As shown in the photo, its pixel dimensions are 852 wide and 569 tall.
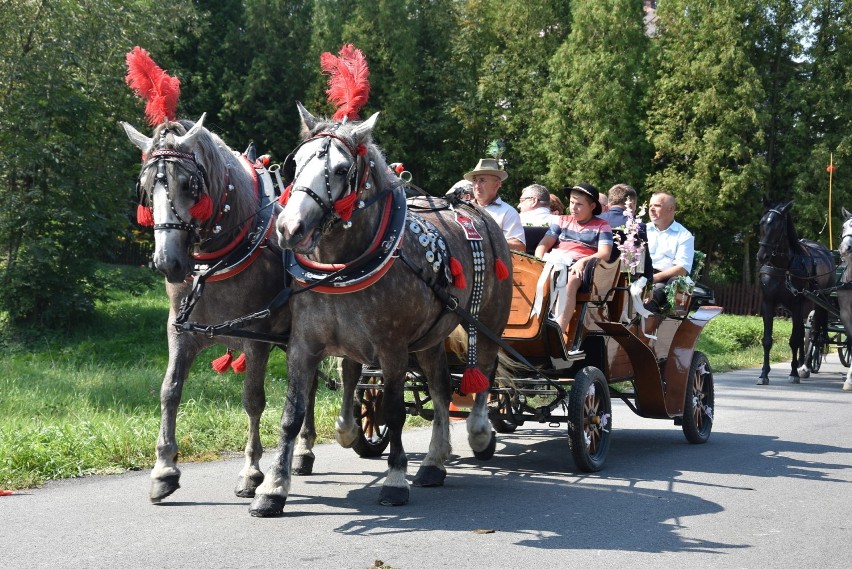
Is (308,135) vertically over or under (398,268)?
over

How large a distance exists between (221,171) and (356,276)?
106 centimetres

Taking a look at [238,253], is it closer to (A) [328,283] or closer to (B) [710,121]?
(A) [328,283]

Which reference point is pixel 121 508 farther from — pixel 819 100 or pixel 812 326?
pixel 819 100

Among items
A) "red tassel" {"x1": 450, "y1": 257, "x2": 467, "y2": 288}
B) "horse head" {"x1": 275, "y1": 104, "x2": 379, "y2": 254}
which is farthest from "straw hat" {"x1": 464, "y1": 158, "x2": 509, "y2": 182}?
"horse head" {"x1": 275, "y1": 104, "x2": 379, "y2": 254}

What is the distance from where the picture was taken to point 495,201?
9047mm

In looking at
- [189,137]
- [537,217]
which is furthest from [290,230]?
[537,217]

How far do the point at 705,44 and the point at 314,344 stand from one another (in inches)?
1202

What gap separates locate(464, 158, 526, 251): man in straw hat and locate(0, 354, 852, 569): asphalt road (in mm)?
1806

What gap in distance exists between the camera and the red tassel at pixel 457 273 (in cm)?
675

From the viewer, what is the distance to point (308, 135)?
592cm

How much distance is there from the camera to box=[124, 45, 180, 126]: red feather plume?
6.18 meters

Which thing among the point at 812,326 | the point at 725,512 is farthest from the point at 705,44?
the point at 725,512

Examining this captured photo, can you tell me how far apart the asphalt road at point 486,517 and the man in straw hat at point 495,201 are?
1806 mm

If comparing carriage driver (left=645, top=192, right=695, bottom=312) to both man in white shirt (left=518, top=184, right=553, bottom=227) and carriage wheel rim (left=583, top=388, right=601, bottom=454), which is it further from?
carriage wheel rim (left=583, top=388, right=601, bottom=454)
